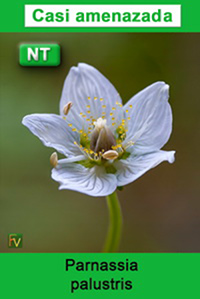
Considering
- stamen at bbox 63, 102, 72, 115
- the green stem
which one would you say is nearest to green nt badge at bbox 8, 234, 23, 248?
the green stem

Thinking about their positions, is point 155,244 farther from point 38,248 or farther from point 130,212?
point 38,248

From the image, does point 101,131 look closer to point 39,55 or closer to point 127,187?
point 39,55

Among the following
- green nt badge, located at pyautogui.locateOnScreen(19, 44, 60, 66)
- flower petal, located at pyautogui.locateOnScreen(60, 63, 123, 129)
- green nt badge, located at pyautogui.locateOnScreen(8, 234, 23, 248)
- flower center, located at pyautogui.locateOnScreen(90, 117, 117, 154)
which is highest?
green nt badge, located at pyautogui.locateOnScreen(19, 44, 60, 66)

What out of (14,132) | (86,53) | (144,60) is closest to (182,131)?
(144,60)

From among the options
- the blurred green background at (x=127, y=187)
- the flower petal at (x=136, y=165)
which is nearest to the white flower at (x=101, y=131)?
the flower petal at (x=136, y=165)

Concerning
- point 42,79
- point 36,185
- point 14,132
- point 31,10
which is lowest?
point 36,185

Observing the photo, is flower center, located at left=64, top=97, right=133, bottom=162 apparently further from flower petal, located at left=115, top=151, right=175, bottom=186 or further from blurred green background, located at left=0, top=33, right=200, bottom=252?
blurred green background, located at left=0, top=33, right=200, bottom=252

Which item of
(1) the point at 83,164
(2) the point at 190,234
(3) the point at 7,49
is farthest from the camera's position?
(2) the point at 190,234
